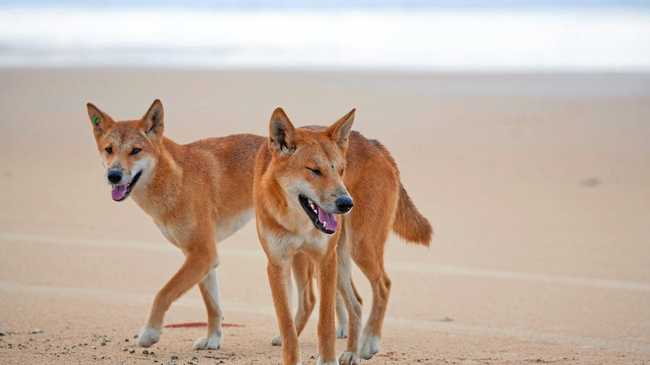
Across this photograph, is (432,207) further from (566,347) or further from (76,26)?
(76,26)

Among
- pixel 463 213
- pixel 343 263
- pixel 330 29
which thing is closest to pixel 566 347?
pixel 343 263

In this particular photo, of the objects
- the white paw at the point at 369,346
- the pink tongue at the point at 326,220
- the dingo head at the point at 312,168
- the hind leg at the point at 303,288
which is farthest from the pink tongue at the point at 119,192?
the white paw at the point at 369,346

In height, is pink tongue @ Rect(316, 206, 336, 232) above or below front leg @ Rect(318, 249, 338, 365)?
above

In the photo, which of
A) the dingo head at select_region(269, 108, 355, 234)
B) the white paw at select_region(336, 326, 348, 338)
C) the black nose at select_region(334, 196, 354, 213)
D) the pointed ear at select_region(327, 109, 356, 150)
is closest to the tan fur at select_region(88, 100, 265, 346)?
the white paw at select_region(336, 326, 348, 338)

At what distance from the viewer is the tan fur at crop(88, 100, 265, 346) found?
757cm

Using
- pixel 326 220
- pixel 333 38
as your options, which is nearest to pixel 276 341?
pixel 326 220

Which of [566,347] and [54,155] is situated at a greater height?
[54,155]

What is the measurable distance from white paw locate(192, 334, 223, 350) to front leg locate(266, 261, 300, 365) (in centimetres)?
114

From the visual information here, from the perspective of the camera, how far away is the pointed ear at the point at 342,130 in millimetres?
6688

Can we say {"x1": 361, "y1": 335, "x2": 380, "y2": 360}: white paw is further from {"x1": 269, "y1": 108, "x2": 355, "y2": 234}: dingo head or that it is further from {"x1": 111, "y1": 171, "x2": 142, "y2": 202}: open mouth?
{"x1": 111, "y1": 171, "x2": 142, "y2": 202}: open mouth

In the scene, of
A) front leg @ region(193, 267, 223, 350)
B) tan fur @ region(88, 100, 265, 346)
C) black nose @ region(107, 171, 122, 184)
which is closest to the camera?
black nose @ region(107, 171, 122, 184)

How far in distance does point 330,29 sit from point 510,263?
2171cm

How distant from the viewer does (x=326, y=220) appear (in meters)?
6.39

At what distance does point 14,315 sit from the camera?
330 inches
